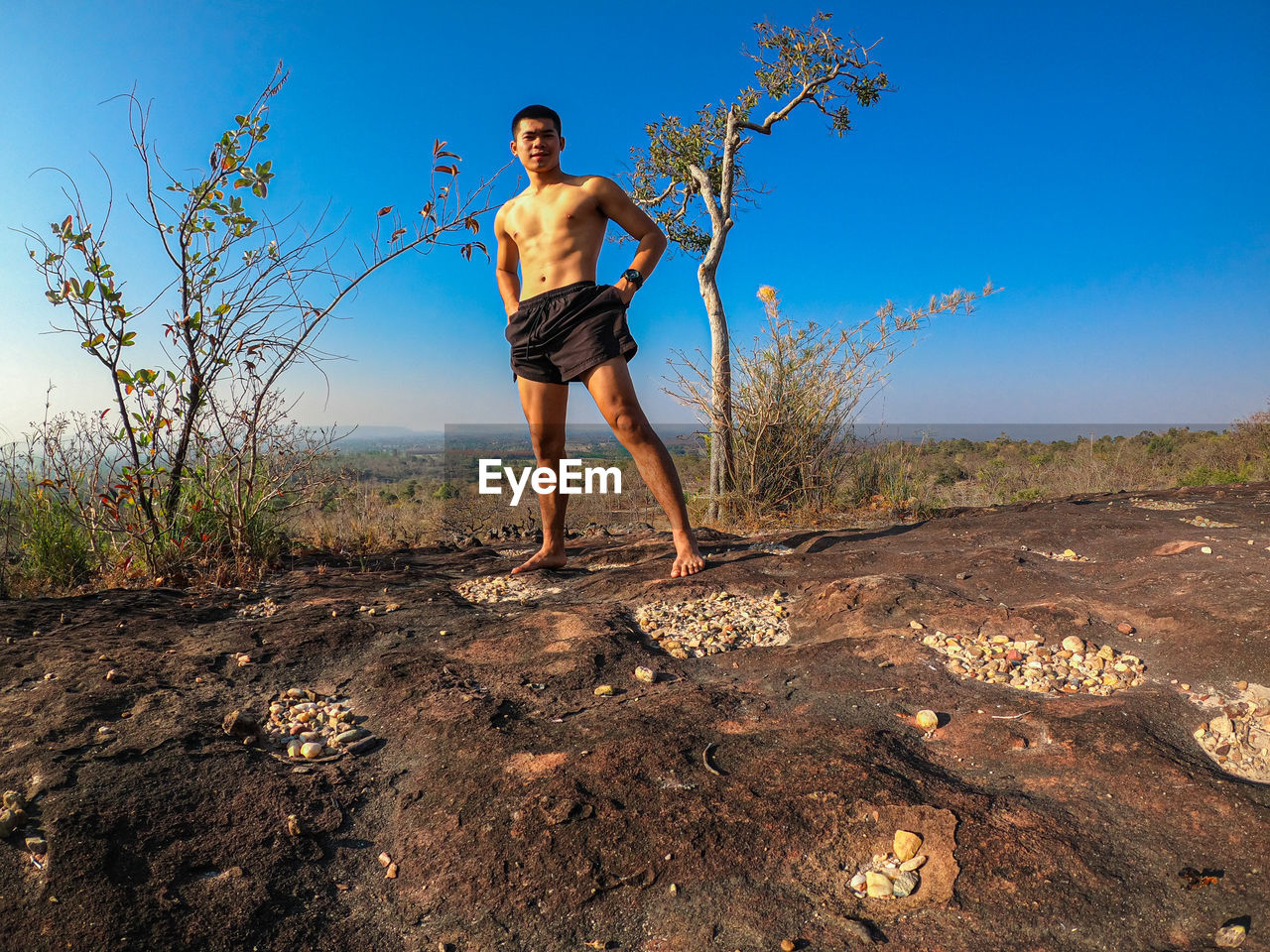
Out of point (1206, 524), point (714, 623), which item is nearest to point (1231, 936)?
point (714, 623)

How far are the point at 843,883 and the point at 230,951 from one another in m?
0.96

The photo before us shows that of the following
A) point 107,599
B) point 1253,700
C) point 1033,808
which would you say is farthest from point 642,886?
point 107,599

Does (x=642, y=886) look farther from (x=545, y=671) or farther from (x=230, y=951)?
(x=545, y=671)

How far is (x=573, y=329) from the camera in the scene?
3.16m

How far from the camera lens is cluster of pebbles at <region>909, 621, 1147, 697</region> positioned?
1830mm

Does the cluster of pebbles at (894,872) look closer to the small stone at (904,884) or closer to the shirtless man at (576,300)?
the small stone at (904,884)

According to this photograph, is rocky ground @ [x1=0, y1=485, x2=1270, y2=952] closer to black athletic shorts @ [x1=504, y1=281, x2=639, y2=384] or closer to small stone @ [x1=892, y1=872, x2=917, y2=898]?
small stone @ [x1=892, y1=872, x2=917, y2=898]

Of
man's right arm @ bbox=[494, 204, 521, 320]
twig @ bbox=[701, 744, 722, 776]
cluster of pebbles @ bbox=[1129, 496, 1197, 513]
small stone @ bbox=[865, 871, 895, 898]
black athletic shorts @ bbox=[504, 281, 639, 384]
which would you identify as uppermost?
man's right arm @ bbox=[494, 204, 521, 320]

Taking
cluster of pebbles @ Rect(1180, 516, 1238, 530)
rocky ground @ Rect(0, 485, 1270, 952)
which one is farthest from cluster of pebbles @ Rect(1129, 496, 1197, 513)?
rocky ground @ Rect(0, 485, 1270, 952)

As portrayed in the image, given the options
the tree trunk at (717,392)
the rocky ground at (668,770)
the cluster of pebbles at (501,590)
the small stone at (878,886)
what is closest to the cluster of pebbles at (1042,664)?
the rocky ground at (668,770)

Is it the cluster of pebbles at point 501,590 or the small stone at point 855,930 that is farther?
the cluster of pebbles at point 501,590

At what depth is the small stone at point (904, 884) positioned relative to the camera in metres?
1.13

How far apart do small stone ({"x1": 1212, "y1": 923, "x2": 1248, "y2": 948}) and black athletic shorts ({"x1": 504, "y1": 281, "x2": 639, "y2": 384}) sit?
258 cm

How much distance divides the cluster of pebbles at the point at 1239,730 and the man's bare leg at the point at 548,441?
8.61 feet
